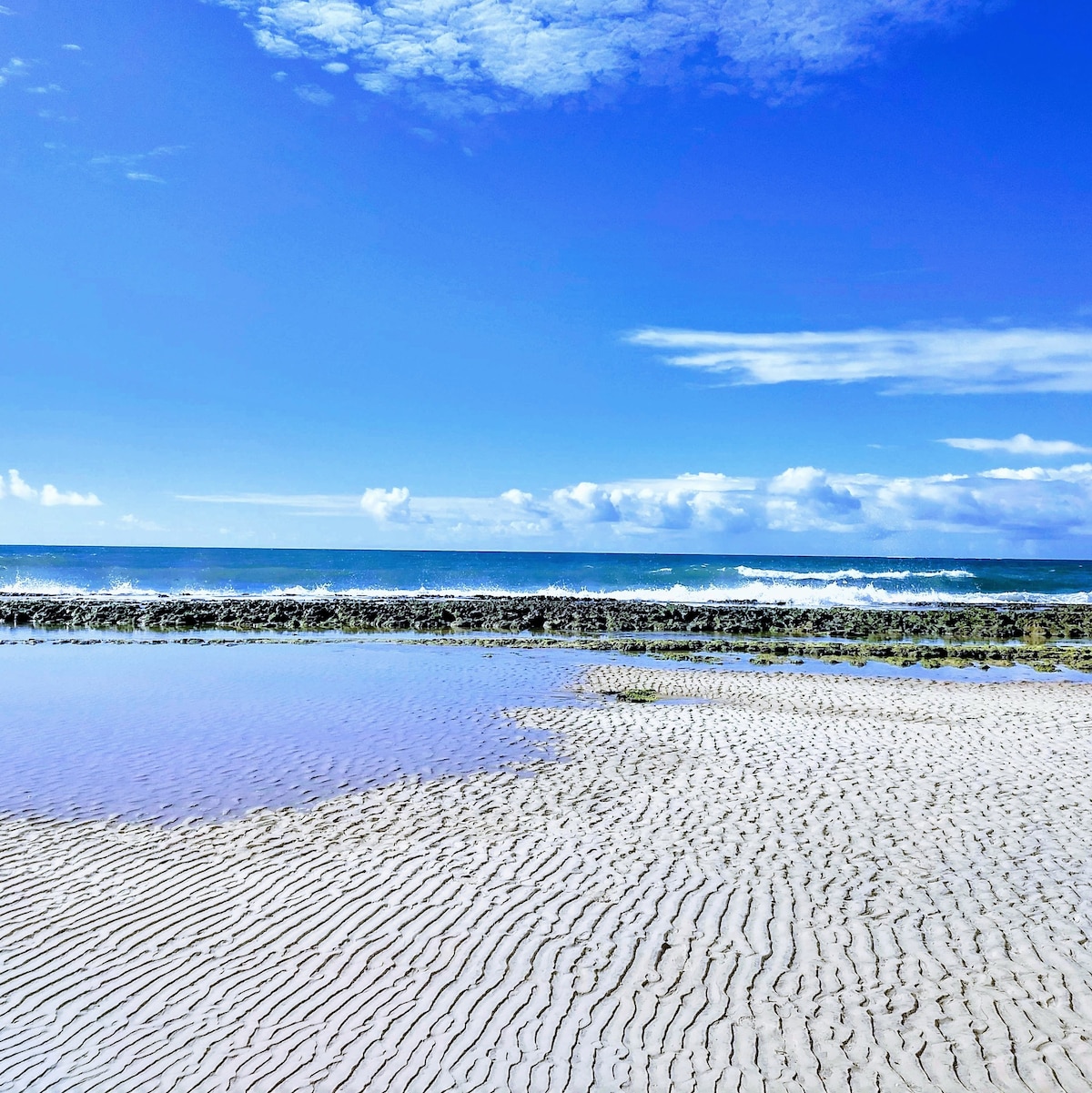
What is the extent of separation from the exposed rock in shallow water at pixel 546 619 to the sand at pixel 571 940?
24011mm

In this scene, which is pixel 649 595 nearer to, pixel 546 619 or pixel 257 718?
pixel 546 619

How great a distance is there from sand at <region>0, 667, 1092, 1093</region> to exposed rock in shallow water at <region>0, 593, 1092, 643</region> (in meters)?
24.0

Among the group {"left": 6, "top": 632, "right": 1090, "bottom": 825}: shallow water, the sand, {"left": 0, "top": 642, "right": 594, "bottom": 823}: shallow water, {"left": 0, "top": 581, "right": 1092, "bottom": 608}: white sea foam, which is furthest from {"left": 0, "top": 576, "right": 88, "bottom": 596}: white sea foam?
the sand

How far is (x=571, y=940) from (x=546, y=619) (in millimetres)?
30504

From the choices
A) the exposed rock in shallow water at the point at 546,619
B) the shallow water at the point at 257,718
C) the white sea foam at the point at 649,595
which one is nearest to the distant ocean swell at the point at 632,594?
the white sea foam at the point at 649,595

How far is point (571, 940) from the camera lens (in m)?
6.87

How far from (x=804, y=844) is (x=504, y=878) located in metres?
3.34

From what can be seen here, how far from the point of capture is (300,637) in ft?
102

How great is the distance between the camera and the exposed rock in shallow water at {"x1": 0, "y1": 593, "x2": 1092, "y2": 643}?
3488 cm

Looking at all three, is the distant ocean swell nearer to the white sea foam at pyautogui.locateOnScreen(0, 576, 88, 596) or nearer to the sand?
the white sea foam at pyautogui.locateOnScreen(0, 576, 88, 596)

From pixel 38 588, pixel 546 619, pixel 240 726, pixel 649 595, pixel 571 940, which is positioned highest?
pixel 38 588

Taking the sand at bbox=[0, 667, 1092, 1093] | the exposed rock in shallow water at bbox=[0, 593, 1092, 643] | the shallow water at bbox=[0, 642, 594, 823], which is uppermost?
the exposed rock in shallow water at bbox=[0, 593, 1092, 643]

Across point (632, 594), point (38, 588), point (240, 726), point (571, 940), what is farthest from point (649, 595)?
point (571, 940)

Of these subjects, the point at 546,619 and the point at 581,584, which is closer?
the point at 546,619
